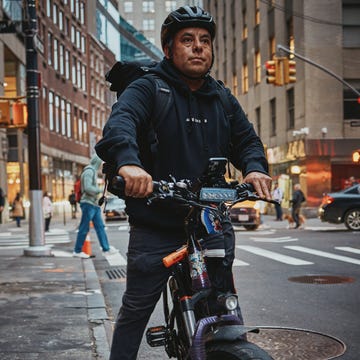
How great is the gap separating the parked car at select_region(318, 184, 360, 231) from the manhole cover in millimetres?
17682

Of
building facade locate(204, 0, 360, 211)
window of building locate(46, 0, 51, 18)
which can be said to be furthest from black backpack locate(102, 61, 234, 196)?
window of building locate(46, 0, 51, 18)

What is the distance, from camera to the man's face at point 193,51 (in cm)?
321

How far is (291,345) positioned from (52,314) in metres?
3.60

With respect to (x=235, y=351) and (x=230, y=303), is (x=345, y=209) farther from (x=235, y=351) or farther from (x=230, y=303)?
(x=235, y=351)

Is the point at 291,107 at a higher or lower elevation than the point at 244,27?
lower

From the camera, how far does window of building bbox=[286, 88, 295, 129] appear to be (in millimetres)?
33469

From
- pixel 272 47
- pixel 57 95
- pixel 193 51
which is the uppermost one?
pixel 272 47

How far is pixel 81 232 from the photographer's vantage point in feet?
40.0

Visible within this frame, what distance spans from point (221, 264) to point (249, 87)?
3946cm

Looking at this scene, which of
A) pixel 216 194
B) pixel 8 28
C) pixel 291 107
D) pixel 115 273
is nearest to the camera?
pixel 216 194

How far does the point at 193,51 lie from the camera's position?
3219 mm

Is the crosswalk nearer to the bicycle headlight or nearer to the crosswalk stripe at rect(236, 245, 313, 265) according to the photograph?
the crosswalk stripe at rect(236, 245, 313, 265)

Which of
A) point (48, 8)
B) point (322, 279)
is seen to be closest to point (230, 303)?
point (322, 279)

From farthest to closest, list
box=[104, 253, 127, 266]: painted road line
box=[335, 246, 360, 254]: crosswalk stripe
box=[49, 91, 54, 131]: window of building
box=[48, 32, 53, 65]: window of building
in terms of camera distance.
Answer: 1. box=[49, 91, 54, 131]: window of building
2. box=[48, 32, 53, 65]: window of building
3. box=[335, 246, 360, 254]: crosswalk stripe
4. box=[104, 253, 127, 266]: painted road line
